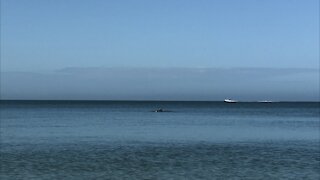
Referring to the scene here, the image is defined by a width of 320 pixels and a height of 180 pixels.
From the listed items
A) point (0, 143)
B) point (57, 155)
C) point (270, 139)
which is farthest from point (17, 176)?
point (270, 139)

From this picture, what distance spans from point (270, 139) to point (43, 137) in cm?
2137

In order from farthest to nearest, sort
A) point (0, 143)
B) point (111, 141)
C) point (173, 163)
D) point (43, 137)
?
point (43, 137) → point (111, 141) → point (0, 143) → point (173, 163)

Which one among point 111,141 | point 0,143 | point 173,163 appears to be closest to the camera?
point 173,163

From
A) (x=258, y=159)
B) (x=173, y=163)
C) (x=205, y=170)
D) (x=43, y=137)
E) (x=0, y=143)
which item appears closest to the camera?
(x=205, y=170)

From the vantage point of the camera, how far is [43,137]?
54531 mm

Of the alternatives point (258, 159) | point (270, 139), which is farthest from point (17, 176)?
point (270, 139)

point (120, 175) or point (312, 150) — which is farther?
point (312, 150)

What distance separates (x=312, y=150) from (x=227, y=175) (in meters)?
15.4

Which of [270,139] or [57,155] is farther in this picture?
[270,139]

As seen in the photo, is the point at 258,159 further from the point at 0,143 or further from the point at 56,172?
→ the point at 0,143

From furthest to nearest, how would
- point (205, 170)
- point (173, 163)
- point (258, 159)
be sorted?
point (258, 159) < point (173, 163) < point (205, 170)

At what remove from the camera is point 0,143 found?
4734 centimetres

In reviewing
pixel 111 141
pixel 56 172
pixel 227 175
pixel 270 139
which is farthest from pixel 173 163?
pixel 270 139

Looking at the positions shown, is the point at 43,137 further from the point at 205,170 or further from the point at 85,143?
the point at 205,170
